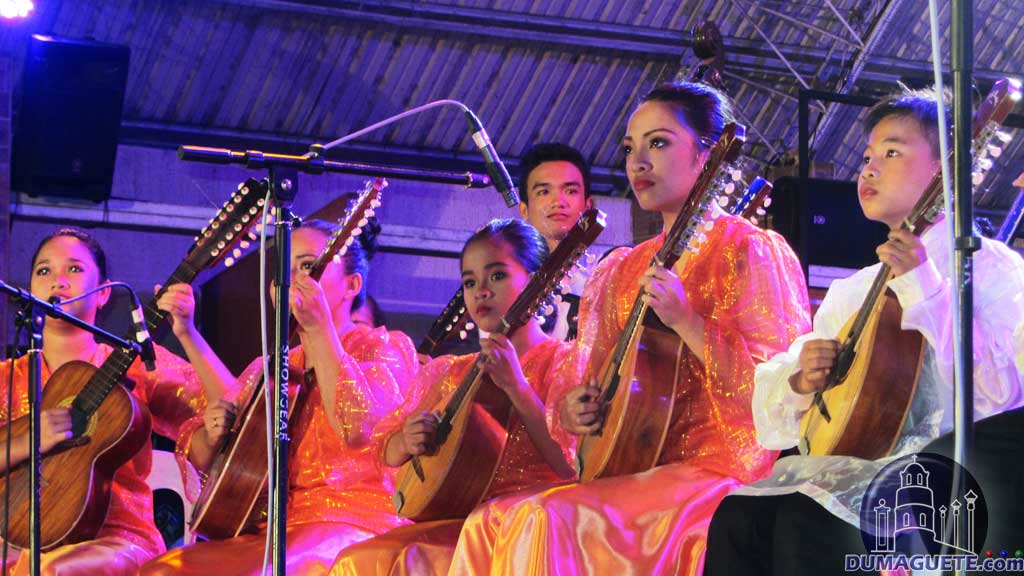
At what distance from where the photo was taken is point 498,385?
3.46 metres

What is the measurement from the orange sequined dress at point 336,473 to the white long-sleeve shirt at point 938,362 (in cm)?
149

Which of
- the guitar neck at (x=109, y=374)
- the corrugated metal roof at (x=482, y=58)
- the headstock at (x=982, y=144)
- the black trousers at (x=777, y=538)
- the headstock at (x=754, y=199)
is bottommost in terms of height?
the black trousers at (x=777, y=538)

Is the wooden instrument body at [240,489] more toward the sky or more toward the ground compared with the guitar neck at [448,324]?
more toward the ground

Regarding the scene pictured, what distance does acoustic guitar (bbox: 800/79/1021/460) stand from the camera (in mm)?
2467

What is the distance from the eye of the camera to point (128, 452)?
13.6ft

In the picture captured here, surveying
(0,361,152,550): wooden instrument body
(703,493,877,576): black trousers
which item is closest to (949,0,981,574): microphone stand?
(703,493,877,576): black trousers

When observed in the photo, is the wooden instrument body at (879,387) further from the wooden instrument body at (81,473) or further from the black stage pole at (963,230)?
A: the wooden instrument body at (81,473)

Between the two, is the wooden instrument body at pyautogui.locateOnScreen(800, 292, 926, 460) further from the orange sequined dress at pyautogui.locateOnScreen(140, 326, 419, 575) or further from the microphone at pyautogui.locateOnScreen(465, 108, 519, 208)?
the orange sequined dress at pyautogui.locateOnScreen(140, 326, 419, 575)

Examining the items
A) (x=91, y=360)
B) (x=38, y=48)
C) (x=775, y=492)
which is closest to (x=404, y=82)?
(x=38, y=48)

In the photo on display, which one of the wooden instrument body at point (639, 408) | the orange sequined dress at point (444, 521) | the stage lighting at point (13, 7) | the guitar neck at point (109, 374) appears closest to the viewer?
the wooden instrument body at point (639, 408)

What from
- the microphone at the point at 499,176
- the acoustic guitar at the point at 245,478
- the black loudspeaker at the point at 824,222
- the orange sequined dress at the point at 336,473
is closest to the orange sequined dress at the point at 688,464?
the microphone at the point at 499,176

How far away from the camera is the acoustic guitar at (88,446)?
13.2ft

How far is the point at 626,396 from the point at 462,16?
13.4 ft

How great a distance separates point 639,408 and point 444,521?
82 centimetres
